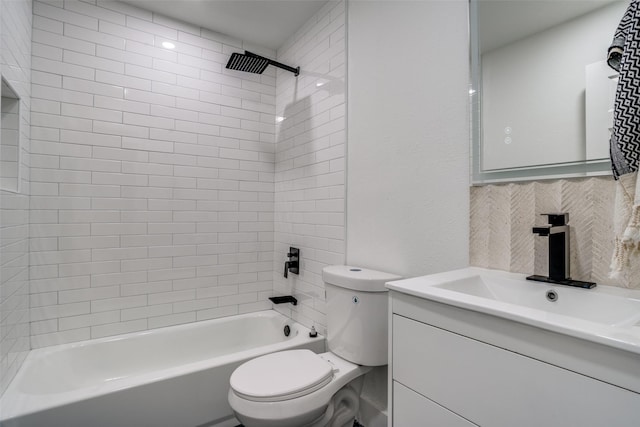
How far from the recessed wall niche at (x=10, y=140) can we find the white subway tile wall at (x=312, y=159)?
5.34 ft

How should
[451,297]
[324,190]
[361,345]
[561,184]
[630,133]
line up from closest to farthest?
1. [630,133]
2. [451,297]
3. [561,184]
4. [361,345]
5. [324,190]

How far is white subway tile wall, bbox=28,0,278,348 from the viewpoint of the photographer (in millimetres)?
1942

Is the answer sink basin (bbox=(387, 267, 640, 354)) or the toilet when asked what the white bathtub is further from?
sink basin (bbox=(387, 267, 640, 354))

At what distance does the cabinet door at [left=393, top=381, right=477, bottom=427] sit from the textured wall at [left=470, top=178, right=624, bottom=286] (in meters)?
0.59

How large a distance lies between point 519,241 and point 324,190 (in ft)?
4.05

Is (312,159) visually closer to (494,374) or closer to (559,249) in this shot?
(559,249)

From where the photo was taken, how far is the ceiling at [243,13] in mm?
2139

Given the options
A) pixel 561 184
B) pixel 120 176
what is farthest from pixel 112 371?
pixel 561 184

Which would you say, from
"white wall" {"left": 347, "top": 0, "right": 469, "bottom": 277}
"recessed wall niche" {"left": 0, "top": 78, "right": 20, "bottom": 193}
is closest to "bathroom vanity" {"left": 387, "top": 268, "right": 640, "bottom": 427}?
"white wall" {"left": 347, "top": 0, "right": 469, "bottom": 277}

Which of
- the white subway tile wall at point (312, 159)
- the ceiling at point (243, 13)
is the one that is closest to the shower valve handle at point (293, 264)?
→ the white subway tile wall at point (312, 159)

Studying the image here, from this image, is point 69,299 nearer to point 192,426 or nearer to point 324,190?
point 192,426

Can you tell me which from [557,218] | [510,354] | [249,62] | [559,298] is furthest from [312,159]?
[510,354]

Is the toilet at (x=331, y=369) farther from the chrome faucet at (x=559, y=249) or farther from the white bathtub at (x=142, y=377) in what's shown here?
the chrome faucet at (x=559, y=249)

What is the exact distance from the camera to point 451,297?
87 centimetres
